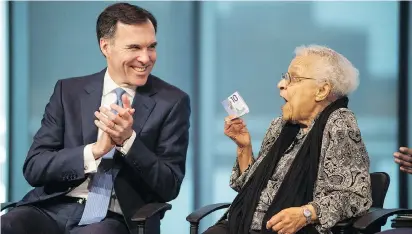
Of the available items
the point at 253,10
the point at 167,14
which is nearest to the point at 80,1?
the point at 167,14

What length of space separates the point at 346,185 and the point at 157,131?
975mm

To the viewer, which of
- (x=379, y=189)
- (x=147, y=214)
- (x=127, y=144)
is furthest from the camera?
(x=379, y=189)

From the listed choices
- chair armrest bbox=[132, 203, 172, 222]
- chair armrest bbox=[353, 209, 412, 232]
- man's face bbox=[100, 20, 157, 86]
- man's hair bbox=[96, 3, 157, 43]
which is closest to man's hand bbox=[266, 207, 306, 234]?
chair armrest bbox=[353, 209, 412, 232]

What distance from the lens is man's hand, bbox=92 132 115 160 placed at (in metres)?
3.53

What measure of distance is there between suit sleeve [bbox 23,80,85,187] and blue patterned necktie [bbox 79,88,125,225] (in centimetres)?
12

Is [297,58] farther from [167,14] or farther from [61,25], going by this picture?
[61,25]

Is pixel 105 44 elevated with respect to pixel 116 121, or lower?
elevated

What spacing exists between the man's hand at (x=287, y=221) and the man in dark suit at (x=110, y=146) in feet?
2.12

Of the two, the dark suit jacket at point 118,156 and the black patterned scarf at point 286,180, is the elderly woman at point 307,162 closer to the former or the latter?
the black patterned scarf at point 286,180

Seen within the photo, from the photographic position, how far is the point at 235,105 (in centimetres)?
369

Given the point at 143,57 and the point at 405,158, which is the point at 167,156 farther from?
the point at 405,158

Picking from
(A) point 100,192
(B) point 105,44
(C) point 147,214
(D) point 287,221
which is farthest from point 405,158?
(B) point 105,44

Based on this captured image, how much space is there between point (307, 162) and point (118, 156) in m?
Result: 0.89

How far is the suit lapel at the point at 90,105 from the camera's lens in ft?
12.3
